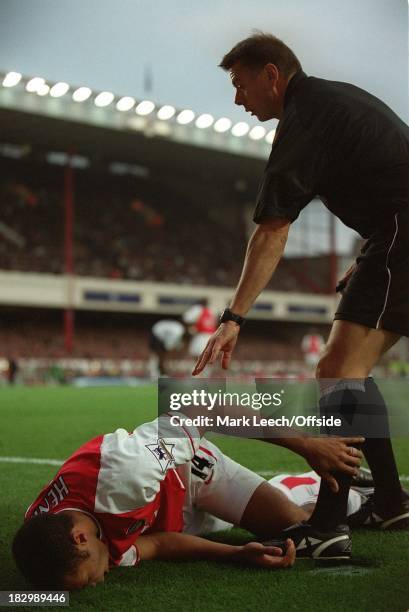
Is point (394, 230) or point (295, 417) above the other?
point (394, 230)

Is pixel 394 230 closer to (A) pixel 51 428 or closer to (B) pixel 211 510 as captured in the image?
(B) pixel 211 510

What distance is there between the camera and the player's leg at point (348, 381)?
1881 mm

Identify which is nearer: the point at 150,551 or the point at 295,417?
the point at 295,417

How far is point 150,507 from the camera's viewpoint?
5.84ft

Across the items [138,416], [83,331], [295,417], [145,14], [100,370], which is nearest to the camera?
[295,417]

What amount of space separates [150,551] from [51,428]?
12.6 feet

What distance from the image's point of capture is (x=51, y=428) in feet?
18.4

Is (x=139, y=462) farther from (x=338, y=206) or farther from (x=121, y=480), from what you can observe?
(x=338, y=206)

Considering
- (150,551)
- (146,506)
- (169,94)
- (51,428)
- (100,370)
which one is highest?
(169,94)

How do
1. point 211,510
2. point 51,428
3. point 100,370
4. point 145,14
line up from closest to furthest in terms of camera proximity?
point 211,510 < point 145,14 < point 51,428 < point 100,370

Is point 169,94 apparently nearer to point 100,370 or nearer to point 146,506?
point 146,506

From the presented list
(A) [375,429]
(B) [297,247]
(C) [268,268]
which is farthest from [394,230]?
(B) [297,247]

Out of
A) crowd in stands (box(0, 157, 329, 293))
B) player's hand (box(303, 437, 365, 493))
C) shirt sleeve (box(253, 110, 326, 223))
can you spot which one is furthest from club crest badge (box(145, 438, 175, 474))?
crowd in stands (box(0, 157, 329, 293))
